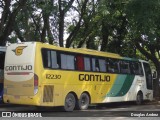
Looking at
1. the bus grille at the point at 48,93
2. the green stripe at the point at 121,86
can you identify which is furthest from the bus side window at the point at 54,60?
the green stripe at the point at 121,86

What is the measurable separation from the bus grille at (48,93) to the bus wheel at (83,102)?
6.95 ft

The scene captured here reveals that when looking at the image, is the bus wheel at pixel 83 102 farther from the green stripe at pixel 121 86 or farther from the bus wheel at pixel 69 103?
the green stripe at pixel 121 86

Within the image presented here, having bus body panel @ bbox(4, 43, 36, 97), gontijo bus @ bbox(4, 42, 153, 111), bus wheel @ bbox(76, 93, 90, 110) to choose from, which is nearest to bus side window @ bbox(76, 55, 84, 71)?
gontijo bus @ bbox(4, 42, 153, 111)

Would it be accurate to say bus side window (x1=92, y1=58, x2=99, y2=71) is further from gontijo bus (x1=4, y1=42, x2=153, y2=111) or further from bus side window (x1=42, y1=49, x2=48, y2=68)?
bus side window (x1=42, y1=49, x2=48, y2=68)

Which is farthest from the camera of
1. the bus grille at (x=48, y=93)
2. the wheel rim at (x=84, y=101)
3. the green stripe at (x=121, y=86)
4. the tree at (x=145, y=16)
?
the green stripe at (x=121, y=86)

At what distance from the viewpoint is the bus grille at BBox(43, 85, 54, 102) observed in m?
16.5

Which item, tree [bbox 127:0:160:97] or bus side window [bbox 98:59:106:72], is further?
bus side window [bbox 98:59:106:72]

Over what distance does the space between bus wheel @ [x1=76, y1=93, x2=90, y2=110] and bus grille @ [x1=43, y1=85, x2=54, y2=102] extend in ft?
6.95

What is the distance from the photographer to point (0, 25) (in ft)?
76.7

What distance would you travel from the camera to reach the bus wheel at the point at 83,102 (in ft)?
61.2

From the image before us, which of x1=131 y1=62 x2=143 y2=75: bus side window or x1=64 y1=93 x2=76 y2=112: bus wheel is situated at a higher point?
x1=131 y1=62 x2=143 y2=75: bus side window

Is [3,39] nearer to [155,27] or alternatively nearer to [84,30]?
[84,30]

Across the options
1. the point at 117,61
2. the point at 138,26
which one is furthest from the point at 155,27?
the point at 117,61

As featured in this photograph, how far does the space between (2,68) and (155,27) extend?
8.22m
